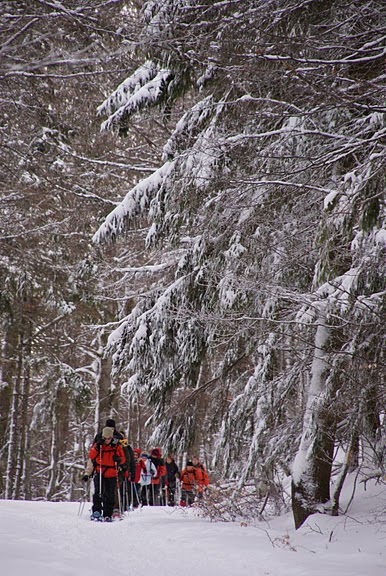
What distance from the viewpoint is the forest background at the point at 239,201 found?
513 centimetres

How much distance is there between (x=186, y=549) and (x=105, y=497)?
303 cm

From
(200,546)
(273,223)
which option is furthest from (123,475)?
(273,223)

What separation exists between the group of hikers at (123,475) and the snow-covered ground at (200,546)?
3.08 feet

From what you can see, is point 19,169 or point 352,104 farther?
point 19,169

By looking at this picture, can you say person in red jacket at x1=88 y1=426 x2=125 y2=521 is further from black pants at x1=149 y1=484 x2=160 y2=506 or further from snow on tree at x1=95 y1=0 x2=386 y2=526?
black pants at x1=149 y1=484 x2=160 y2=506

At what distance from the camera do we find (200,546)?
6371mm

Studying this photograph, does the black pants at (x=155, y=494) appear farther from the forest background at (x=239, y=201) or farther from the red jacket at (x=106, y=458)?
the red jacket at (x=106, y=458)

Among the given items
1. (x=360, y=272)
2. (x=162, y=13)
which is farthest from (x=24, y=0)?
(x=360, y=272)

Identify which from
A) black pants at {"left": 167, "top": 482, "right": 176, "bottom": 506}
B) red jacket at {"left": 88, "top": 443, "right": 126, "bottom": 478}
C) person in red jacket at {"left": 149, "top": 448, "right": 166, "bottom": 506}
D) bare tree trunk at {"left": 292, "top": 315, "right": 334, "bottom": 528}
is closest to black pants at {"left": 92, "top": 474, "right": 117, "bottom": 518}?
red jacket at {"left": 88, "top": 443, "right": 126, "bottom": 478}

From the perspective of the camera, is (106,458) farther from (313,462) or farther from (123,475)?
(313,462)

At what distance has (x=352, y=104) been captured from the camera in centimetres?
449

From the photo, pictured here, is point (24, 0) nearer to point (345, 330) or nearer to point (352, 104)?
point (352, 104)

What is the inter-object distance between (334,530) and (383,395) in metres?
1.91

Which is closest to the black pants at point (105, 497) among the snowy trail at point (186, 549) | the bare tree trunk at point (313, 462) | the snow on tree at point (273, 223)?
the snowy trail at point (186, 549)
